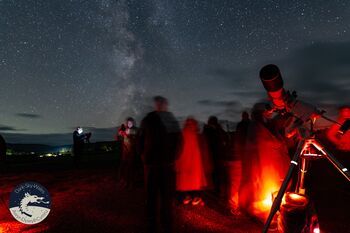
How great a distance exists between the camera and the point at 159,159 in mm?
3918

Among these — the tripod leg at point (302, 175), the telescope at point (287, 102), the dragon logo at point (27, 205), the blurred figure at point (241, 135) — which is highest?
the telescope at point (287, 102)

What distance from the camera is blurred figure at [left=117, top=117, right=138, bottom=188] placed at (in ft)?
24.1

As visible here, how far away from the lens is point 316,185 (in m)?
7.11

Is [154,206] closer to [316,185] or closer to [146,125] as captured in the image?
[146,125]

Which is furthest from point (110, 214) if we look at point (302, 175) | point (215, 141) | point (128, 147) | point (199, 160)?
point (302, 175)

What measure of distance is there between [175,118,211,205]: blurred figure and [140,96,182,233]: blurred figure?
1.97m

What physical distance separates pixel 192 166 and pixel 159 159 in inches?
90.1

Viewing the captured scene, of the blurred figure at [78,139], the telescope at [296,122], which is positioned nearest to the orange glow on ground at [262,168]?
the telescope at [296,122]

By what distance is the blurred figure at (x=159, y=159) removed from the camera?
3928mm

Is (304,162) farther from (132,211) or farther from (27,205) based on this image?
(27,205)

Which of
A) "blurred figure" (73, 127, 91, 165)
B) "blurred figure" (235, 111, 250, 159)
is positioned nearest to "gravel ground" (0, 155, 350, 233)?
"blurred figure" (235, 111, 250, 159)

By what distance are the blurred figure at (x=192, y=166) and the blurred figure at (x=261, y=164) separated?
149 cm

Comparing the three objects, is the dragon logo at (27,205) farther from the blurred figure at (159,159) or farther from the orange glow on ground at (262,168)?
the orange glow on ground at (262,168)

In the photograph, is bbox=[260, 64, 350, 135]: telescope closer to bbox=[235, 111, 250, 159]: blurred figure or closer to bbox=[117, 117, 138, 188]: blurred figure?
bbox=[235, 111, 250, 159]: blurred figure
